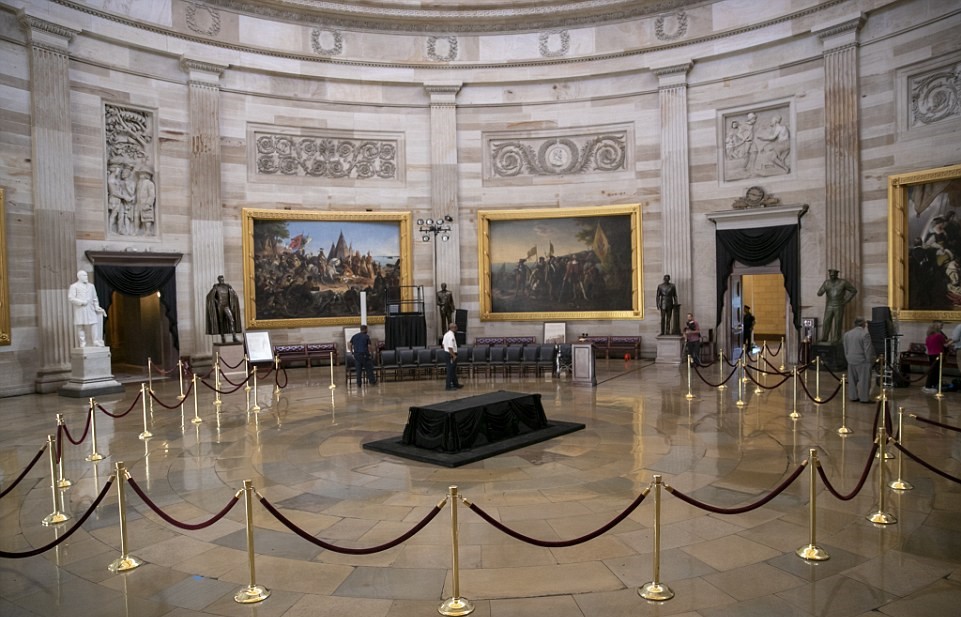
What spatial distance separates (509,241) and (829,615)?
20132mm

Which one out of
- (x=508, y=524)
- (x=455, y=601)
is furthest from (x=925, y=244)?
(x=455, y=601)

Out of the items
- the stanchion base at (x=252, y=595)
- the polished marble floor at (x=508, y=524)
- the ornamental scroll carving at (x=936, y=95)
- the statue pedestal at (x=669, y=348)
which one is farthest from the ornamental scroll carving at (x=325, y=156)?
the stanchion base at (x=252, y=595)

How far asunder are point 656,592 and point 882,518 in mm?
3206

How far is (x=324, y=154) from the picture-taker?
23.9 metres

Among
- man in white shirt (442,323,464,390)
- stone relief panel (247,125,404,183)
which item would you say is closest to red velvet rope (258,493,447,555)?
man in white shirt (442,323,464,390)

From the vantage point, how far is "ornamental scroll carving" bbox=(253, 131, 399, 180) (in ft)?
75.6

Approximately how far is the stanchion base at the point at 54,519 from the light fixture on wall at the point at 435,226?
1560 centimetres

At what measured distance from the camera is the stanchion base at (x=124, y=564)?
20.8 feet

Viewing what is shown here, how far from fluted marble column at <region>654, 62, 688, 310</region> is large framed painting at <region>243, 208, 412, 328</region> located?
30.7 ft

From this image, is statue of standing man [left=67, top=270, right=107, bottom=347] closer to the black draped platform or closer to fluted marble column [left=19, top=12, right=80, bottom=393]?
fluted marble column [left=19, top=12, right=80, bottom=393]

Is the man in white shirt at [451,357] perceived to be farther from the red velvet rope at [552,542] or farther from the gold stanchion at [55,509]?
the red velvet rope at [552,542]

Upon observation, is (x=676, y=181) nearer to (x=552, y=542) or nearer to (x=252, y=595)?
(x=552, y=542)

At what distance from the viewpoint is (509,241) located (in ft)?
80.9

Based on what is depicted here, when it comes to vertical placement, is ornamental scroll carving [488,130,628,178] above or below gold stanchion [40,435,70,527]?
above
